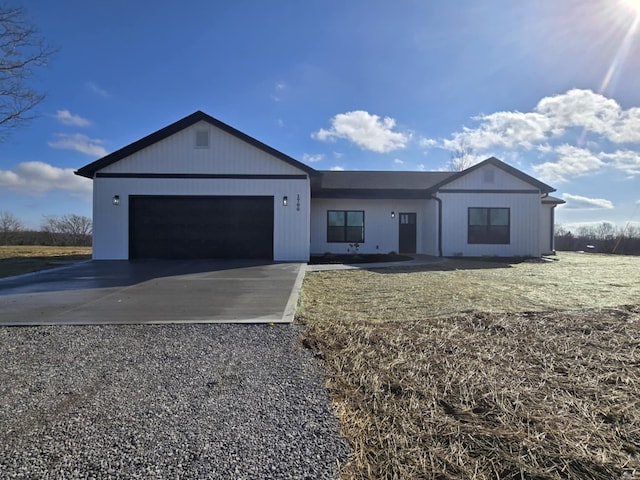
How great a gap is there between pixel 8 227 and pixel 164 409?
34775mm

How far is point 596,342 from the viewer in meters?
3.82

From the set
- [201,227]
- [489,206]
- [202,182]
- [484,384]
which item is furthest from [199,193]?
[489,206]

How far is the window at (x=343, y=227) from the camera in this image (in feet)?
54.0

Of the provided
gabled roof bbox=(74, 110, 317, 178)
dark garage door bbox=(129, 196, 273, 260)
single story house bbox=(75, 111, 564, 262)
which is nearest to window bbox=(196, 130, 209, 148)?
single story house bbox=(75, 111, 564, 262)

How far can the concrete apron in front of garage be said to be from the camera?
4770 millimetres

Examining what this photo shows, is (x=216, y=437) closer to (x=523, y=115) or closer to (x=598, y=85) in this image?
(x=598, y=85)

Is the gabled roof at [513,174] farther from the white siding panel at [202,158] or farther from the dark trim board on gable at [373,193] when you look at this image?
the white siding panel at [202,158]

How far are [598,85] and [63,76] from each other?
18.9 m

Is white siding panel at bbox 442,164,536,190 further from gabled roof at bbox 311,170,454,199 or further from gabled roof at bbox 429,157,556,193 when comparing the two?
gabled roof at bbox 311,170,454,199

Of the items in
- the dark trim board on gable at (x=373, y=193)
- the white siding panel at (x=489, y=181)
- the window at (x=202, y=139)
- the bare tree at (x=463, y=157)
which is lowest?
the dark trim board on gable at (x=373, y=193)

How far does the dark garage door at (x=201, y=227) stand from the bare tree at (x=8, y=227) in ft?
68.4

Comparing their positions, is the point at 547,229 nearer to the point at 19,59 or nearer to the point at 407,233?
the point at 407,233

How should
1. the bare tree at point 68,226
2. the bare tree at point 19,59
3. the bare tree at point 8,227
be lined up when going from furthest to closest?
the bare tree at point 68,226 < the bare tree at point 8,227 < the bare tree at point 19,59

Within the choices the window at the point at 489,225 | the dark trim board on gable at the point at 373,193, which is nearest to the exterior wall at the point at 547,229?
the window at the point at 489,225
